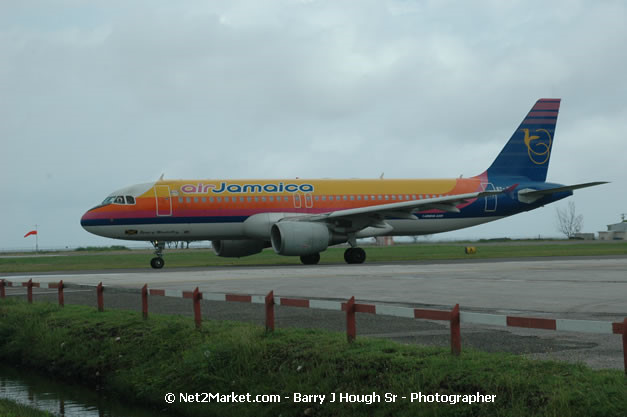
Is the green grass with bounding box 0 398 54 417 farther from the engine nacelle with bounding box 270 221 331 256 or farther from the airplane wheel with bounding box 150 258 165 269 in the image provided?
the airplane wheel with bounding box 150 258 165 269

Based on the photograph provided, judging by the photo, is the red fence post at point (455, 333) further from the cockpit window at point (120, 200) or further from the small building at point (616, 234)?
the small building at point (616, 234)

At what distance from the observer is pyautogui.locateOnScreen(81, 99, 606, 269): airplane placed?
3083cm

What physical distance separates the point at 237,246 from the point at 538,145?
16.4 metres

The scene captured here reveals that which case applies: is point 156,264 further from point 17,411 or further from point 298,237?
point 17,411

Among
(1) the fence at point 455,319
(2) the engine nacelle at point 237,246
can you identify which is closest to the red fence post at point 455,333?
(1) the fence at point 455,319

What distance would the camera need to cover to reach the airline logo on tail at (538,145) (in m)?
37.4

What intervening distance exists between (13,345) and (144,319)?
2.83m

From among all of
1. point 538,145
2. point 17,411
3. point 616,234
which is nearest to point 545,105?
point 538,145

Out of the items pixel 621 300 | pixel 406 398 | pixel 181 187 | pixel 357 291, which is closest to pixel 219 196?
pixel 181 187

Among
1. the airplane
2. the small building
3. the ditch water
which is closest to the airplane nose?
the airplane

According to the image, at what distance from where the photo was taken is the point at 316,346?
9.14 metres

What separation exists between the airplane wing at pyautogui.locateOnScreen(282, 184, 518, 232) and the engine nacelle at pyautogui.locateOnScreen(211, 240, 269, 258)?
294cm

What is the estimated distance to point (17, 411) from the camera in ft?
28.6

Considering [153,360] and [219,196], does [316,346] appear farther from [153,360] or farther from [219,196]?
[219,196]
